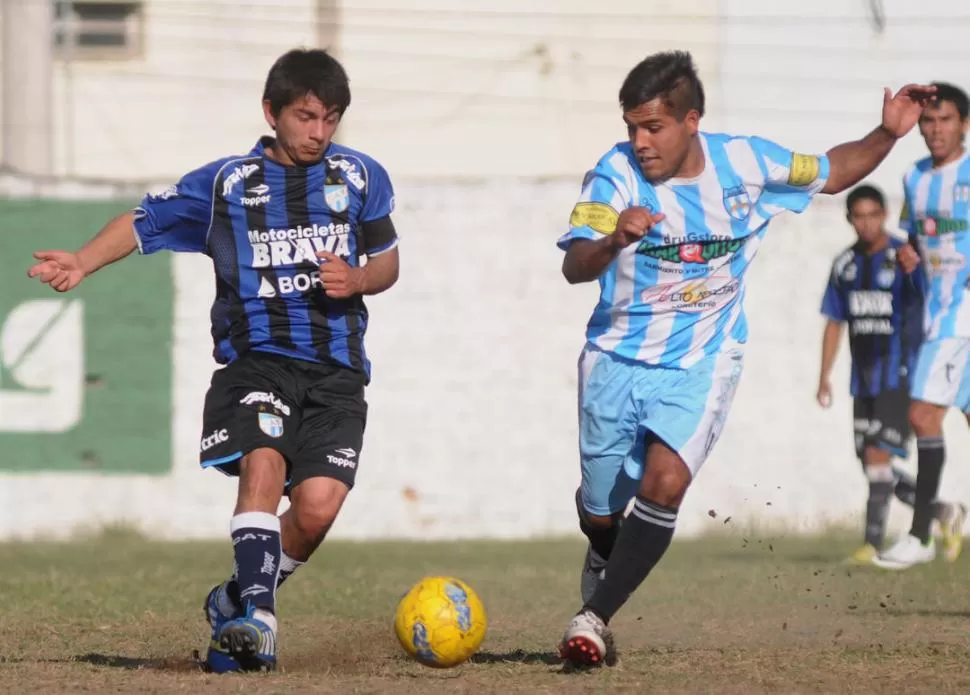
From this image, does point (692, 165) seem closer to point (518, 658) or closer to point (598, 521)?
point (598, 521)

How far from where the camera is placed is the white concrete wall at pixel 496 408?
13.6 meters

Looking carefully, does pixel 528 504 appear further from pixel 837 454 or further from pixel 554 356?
pixel 837 454

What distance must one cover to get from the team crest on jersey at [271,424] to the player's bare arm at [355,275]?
49 cm

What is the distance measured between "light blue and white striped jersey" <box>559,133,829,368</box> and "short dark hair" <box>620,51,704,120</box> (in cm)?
25

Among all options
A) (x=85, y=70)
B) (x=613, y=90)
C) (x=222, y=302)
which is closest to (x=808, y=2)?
(x=613, y=90)

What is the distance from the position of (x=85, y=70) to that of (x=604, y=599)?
14374mm

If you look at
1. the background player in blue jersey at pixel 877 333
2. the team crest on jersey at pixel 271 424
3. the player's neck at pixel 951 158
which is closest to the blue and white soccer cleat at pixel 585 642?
the team crest on jersey at pixel 271 424

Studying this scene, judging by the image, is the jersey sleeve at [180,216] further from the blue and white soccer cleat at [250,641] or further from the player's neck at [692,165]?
the player's neck at [692,165]

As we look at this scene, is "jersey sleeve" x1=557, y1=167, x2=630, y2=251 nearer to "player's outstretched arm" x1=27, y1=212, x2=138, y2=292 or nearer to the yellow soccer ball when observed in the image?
the yellow soccer ball

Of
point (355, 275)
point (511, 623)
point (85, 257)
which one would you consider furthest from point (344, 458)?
point (511, 623)

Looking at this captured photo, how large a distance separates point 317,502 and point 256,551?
12.7 inches

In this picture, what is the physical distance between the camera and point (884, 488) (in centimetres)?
1187

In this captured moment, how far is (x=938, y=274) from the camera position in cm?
1012

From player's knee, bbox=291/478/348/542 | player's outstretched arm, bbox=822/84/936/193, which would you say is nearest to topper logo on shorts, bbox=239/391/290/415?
player's knee, bbox=291/478/348/542
